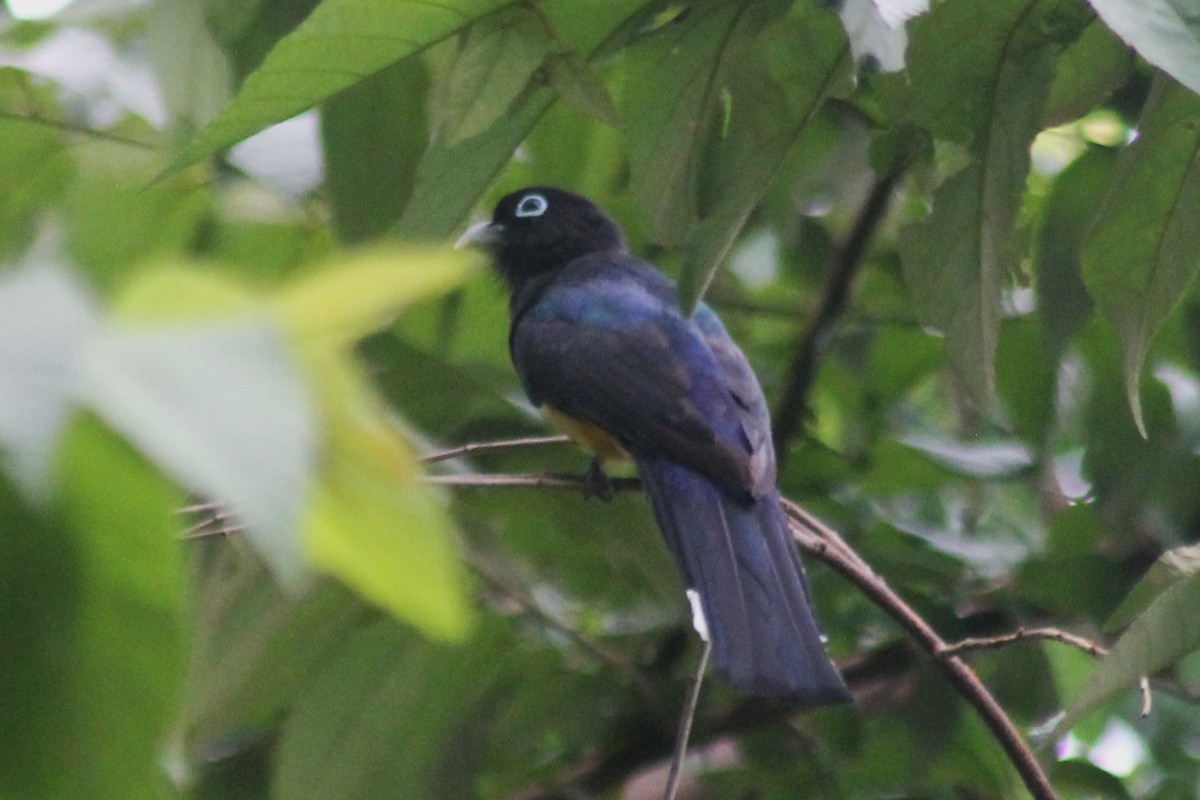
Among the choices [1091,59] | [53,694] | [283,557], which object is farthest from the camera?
[1091,59]

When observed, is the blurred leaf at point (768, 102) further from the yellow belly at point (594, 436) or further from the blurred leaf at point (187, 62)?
the yellow belly at point (594, 436)

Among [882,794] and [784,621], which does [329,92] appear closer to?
[784,621]

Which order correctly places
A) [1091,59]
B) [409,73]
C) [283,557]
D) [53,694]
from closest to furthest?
[283,557]
[53,694]
[1091,59]
[409,73]

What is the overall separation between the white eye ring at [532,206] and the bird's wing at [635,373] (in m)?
0.26

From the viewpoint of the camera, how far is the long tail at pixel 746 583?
3.02 meters

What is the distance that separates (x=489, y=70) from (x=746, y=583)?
136cm

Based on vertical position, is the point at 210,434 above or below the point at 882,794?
above

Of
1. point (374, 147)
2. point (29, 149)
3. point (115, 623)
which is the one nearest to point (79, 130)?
point (29, 149)

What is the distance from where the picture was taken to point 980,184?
106 inches

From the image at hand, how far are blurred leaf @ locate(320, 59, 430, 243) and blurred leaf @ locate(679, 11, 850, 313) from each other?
26.9 inches

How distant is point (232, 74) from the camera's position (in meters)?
2.97

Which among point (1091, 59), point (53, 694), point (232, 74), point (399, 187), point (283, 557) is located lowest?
point (399, 187)

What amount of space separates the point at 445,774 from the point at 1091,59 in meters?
1.81

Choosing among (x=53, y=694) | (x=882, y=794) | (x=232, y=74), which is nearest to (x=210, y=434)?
(x=53, y=694)
